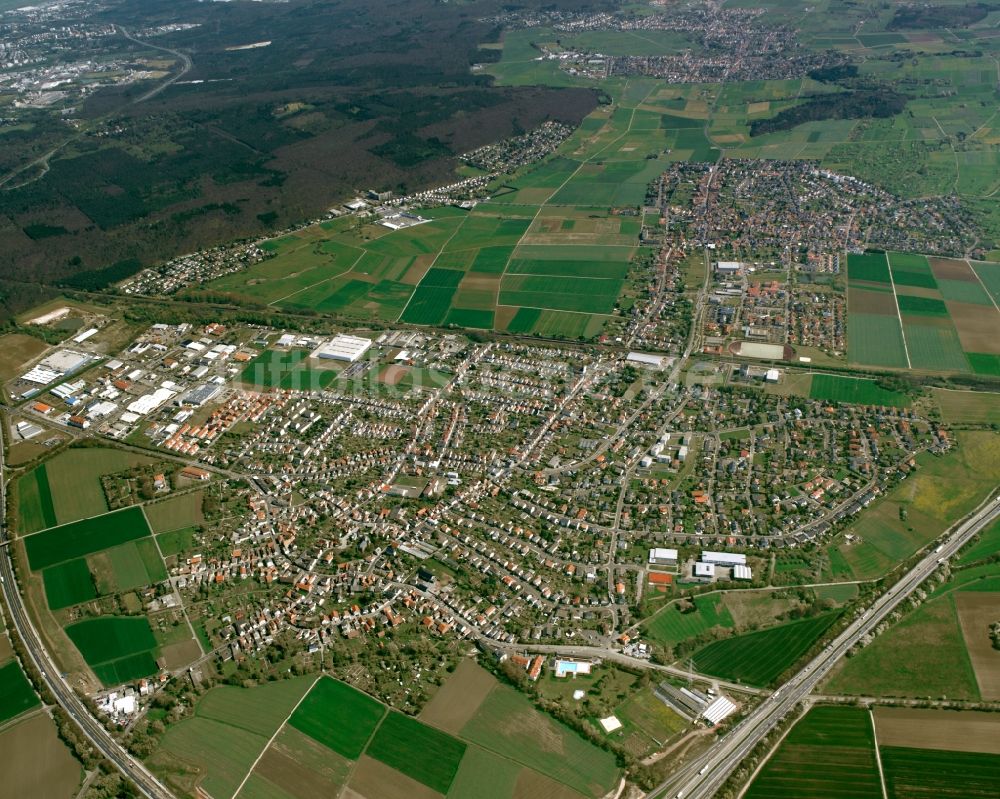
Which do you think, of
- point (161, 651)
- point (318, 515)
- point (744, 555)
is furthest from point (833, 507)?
point (161, 651)

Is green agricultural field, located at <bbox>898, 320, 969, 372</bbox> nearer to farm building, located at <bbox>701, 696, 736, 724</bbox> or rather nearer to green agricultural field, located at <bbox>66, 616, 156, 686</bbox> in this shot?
farm building, located at <bbox>701, 696, 736, 724</bbox>

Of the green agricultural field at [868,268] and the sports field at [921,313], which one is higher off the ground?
the green agricultural field at [868,268]

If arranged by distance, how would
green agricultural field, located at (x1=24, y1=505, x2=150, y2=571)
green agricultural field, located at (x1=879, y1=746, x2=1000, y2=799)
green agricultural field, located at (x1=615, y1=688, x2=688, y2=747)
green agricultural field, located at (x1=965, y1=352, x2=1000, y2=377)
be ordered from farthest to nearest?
green agricultural field, located at (x1=965, y1=352, x2=1000, y2=377) → green agricultural field, located at (x1=24, y1=505, x2=150, y2=571) → green agricultural field, located at (x1=615, y1=688, x2=688, y2=747) → green agricultural field, located at (x1=879, y1=746, x2=1000, y2=799)

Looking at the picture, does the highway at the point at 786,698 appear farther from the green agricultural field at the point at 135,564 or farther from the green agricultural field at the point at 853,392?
the green agricultural field at the point at 135,564

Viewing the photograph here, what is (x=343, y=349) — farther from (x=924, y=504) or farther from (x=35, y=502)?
(x=924, y=504)

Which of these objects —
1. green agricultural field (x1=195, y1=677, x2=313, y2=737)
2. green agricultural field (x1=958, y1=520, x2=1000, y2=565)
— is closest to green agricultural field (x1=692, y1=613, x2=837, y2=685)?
green agricultural field (x1=958, y1=520, x2=1000, y2=565)

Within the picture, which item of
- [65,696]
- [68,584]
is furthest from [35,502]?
[65,696]

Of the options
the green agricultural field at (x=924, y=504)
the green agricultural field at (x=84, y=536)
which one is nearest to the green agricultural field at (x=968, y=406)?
the green agricultural field at (x=924, y=504)
